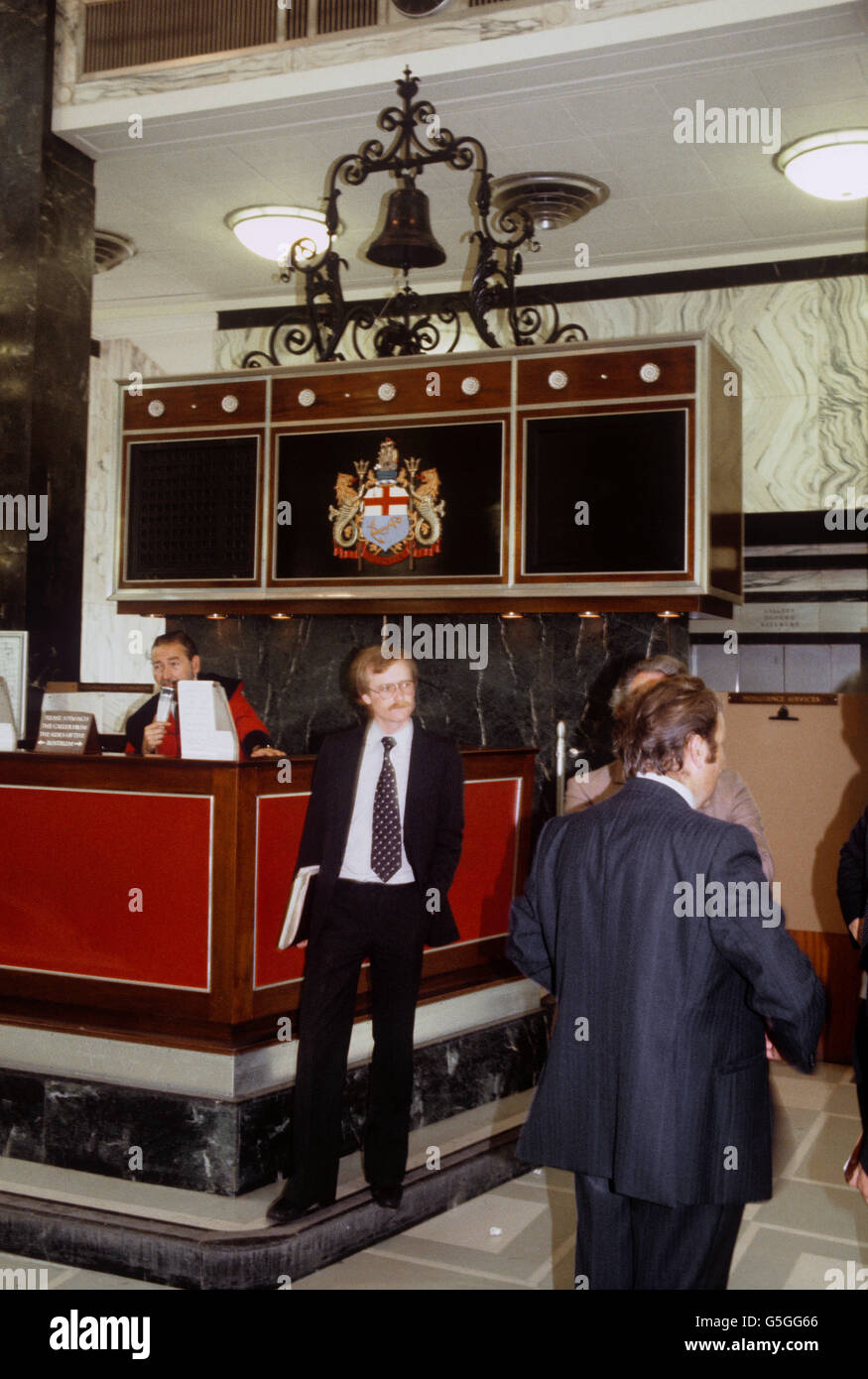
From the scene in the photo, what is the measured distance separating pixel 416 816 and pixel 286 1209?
1264mm

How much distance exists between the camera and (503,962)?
5785mm

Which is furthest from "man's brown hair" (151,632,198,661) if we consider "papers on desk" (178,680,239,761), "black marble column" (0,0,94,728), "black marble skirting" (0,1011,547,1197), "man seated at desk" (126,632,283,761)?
"black marble skirting" (0,1011,547,1197)

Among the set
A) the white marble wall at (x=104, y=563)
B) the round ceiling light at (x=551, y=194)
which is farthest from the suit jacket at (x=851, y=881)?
the white marble wall at (x=104, y=563)

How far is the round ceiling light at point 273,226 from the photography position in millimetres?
7730

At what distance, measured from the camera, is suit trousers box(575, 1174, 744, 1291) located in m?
2.46

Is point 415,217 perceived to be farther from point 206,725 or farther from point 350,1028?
point 350,1028

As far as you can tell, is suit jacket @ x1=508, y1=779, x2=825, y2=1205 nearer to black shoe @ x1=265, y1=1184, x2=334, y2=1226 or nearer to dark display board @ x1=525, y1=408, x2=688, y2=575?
black shoe @ x1=265, y1=1184, x2=334, y2=1226

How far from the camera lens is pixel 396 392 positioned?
655cm

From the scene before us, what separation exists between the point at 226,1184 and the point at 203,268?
650cm

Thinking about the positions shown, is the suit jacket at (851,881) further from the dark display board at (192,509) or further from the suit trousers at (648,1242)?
the dark display board at (192,509)

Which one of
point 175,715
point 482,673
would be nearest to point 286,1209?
point 175,715

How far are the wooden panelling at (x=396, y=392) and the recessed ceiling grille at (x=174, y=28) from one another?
1.60m

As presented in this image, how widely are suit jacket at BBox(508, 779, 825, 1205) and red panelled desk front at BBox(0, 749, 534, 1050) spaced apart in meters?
1.99
